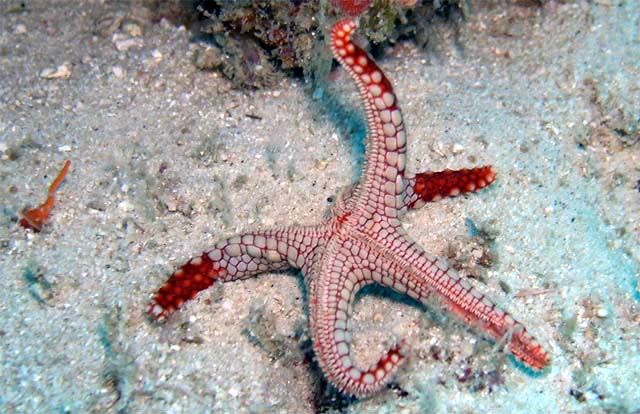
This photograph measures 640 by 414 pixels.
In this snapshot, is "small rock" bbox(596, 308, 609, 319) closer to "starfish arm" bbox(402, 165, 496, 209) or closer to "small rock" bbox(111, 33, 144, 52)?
"starfish arm" bbox(402, 165, 496, 209)

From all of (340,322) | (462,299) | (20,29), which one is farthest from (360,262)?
(20,29)

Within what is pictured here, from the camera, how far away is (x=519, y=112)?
5.53 meters

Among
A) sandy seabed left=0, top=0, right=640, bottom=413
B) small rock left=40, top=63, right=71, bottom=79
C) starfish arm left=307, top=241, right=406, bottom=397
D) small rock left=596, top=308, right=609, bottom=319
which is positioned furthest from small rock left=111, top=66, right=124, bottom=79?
small rock left=596, top=308, right=609, bottom=319

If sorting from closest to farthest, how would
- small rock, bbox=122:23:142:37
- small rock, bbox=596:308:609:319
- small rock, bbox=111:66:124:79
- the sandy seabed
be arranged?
the sandy seabed < small rock, bbox=596:308:609:319 < small rock, bbox=111:66:124:79 < small rock, bbox=122:23:142:37

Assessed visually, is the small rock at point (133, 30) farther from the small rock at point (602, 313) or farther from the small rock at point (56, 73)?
the small rock at point (602, 313)

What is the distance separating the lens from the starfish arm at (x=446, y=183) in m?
4.48

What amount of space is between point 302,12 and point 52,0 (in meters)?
3.72

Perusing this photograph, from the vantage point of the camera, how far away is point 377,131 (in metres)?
3.90

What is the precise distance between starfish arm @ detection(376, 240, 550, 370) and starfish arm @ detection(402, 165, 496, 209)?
76 centimetres

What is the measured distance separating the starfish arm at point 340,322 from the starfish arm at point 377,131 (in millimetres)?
417

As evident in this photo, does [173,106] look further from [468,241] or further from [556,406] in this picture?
[556,406]

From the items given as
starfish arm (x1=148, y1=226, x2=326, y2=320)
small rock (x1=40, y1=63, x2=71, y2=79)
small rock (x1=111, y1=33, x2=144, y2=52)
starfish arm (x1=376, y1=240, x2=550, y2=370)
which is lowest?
small rock (x1=40, y1=63, x2=71, y2=79)

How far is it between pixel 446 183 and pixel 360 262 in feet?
3.94

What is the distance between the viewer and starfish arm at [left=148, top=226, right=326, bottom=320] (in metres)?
4.04
